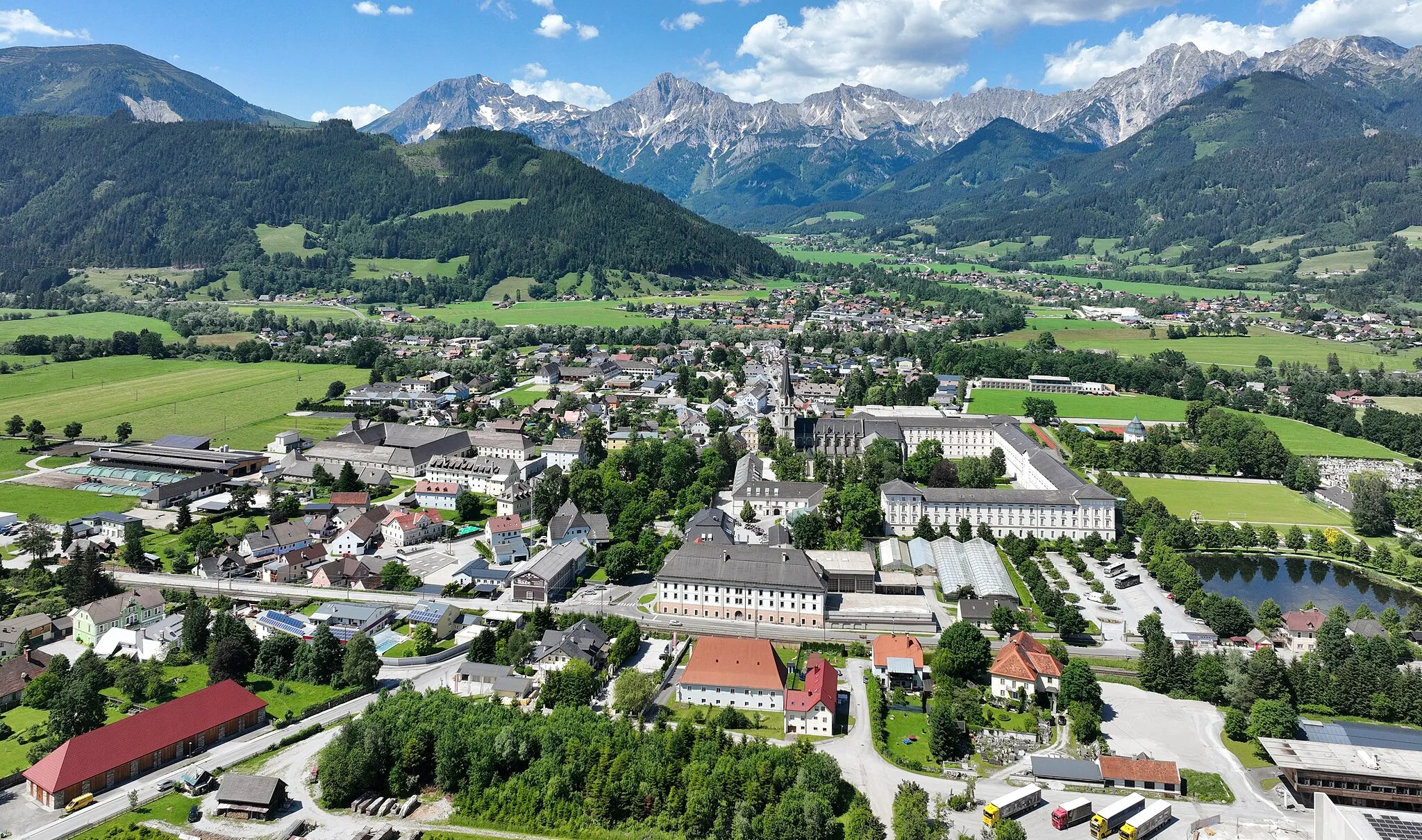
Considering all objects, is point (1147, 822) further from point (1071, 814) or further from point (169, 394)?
point (169, 394)

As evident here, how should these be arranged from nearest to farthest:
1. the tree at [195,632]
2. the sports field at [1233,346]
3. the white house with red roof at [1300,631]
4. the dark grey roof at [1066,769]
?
the dark grey roof at [1066,769] < the tree at [195,632] < the white house with red roof at [1300,631] < the sports field at [1233,346]

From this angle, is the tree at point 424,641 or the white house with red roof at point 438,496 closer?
the tree at point 424,641

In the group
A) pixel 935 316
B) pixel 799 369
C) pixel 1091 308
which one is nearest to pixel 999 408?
pixel 799 369

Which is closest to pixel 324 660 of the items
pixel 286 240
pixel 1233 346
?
pixel 1233 346

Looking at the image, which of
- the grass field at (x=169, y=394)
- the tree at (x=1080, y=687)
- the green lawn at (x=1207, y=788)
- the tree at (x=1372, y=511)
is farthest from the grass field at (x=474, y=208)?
the green lawn at (x=1207, y=788)

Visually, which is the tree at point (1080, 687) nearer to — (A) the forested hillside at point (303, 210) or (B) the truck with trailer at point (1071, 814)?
(B) the truck with trailer at point (1071, 814)

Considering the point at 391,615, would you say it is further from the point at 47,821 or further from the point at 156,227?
the point at 156,227
